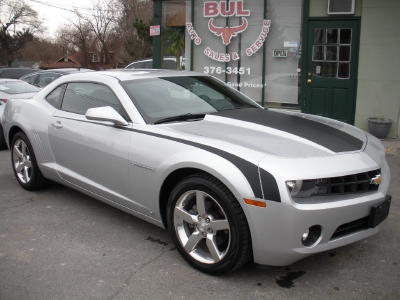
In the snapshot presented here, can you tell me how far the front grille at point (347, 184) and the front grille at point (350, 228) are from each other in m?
0.22

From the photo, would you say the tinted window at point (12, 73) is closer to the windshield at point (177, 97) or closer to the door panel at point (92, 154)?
the door panel at point (92, 154)

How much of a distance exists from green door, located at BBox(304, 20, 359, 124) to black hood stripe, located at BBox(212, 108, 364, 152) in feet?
17.0

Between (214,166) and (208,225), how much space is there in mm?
474

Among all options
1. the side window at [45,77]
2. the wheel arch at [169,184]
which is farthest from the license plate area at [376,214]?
the side window at [45,77]

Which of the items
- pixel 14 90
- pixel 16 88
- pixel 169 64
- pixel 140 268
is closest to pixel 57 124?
pixel 140 268

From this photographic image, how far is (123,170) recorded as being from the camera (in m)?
4.04

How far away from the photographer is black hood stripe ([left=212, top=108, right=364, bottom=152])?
A: 3.63 metres

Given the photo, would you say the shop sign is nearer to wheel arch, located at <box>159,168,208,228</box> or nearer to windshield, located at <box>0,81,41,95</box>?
windshield, located at <box>0,81,41,95</box>

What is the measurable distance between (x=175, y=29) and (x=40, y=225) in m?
7.63

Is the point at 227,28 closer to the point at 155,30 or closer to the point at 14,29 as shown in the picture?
the point at 155,30

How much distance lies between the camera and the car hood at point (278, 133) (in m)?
3.43

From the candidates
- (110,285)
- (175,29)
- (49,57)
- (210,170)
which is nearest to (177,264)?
(110,285)

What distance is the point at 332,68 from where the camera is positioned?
945 cm

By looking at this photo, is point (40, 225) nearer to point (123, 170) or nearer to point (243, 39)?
point (123, 170)
